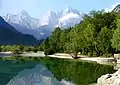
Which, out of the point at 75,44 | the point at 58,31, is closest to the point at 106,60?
the point at 75,44

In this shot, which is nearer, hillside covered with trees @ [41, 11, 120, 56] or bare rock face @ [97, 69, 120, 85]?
bare rock face @ [97, 69, 120, 85]

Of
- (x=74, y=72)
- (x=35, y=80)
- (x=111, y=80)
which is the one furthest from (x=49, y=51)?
(x=111, y=80)

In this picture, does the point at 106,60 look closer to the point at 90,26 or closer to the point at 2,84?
the point at 90,26

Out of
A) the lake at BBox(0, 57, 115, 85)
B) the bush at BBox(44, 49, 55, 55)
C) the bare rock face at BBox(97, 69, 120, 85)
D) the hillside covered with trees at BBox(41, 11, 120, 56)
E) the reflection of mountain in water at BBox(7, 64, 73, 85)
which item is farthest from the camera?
the bush at BBox(44, 49, 55, 55)

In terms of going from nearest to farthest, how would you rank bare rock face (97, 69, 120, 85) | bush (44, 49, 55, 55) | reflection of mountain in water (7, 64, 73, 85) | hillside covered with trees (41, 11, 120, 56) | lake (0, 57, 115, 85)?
bare rock face (97, 69, 120, 85), reflection of mountain in water (7, 64, 73, 85), lake (0, 57, 115, 85), hillside covered with trees (41, 11, 120, 56), bush (44, 49, 55, 55)

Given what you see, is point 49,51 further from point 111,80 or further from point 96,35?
point 111,80

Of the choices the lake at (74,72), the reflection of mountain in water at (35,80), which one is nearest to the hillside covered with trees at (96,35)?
the lake at (74,72)

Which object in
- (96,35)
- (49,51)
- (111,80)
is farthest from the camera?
(49,51)

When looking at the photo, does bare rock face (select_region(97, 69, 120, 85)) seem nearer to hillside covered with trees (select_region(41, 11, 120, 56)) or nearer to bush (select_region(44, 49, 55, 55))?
hillside covered with trees (select_region(41, 11, 120, 56))

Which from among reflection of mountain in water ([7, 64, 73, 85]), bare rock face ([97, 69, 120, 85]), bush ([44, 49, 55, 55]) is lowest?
reflection of mountain in water ([7, 64, 73, 85])

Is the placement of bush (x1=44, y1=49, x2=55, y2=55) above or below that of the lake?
above

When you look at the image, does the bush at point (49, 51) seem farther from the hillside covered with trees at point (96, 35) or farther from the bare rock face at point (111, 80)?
the bare rock face at point (111, 80)

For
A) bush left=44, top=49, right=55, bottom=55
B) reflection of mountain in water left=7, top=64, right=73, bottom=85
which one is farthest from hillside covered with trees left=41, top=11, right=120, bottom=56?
reflection of mountain in water left=7, top=64, right=73, bottom=85

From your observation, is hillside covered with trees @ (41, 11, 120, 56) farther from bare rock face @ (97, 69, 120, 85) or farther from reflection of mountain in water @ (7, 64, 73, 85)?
bare rock face @ (97, 69, 120, 85)
